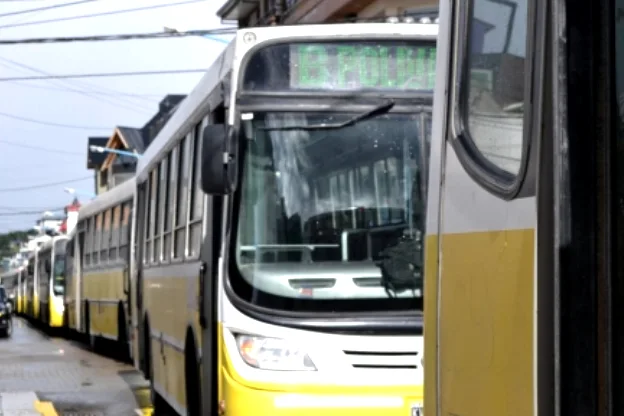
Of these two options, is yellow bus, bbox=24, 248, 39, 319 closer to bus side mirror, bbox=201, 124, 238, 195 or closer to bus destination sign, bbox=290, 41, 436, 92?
bus destination sign, bbox=290, 41, 436, 92

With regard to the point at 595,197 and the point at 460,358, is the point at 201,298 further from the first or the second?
the point at 595,197

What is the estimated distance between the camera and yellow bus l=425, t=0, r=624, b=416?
111 inches

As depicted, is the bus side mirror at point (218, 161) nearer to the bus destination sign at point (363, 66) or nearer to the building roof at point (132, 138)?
the bus destination sign at point (363, 66)

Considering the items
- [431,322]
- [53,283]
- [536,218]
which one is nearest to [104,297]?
[53,283]

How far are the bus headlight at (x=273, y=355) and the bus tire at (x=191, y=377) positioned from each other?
56.9 inches

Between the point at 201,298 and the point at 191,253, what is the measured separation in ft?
3.42

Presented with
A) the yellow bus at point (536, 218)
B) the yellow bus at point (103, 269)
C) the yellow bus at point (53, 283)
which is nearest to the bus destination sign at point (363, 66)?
the yellow bus at point (536, 218)

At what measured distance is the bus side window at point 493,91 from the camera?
3.27 m

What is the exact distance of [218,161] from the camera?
735 centimetres

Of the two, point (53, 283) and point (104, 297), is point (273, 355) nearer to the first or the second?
point (104, 297)

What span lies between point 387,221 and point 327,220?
35cm

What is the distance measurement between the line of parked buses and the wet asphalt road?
39.4 inches

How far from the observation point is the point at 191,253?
946 centimetres

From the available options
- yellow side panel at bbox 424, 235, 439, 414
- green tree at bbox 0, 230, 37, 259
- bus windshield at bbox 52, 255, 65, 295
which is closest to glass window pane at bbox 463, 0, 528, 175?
yellow side panel at bbox 424, 235, 439, 414
